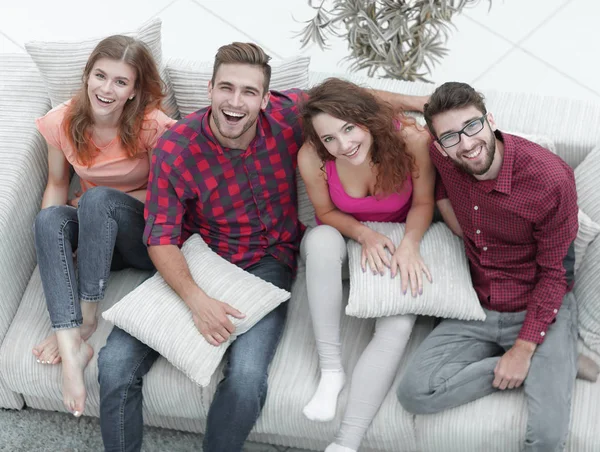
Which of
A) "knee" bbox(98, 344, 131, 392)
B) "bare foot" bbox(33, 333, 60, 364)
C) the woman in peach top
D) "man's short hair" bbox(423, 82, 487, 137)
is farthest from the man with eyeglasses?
"bare foot" bbox(33, 333, 60, 364)

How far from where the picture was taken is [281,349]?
249 cm

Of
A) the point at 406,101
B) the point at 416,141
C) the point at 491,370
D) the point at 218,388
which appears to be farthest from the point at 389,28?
the point at 218,388

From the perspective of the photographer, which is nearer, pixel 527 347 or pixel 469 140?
pixel 469 140

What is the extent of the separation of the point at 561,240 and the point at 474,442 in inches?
22.3

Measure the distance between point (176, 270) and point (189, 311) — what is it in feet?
0.41

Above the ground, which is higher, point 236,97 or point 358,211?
point 236,97

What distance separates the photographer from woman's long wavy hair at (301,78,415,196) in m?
2.28

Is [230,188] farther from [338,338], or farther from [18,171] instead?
[18,171]

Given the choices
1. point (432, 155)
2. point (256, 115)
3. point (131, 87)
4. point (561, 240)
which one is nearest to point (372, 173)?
point (432, 155)

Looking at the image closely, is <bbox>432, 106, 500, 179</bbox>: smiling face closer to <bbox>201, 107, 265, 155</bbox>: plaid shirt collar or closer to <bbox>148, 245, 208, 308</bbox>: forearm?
<bbox>201, 107, 265, 155</bbox>: plaid shirt collar

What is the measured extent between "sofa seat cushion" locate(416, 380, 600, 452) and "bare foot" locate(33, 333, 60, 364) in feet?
3.38

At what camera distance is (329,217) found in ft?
8.27

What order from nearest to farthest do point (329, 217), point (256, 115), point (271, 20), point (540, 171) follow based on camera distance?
point (540, 171) → point (256, 115) → point (329, 217) → point (271, 20)

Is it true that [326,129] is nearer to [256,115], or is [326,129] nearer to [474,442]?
[256,115]
